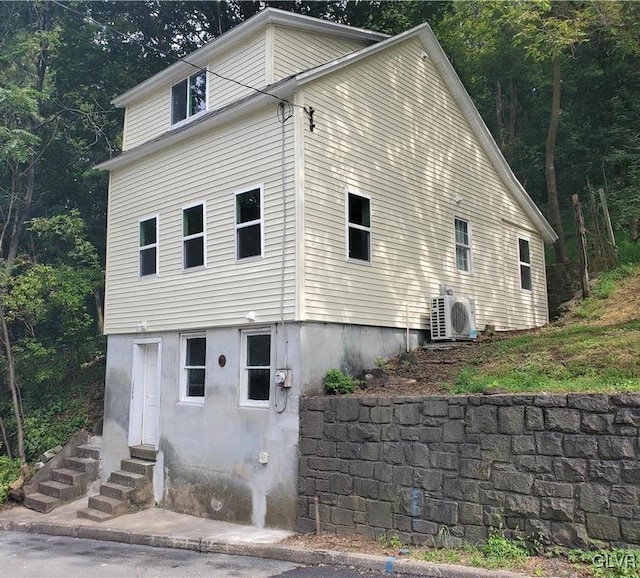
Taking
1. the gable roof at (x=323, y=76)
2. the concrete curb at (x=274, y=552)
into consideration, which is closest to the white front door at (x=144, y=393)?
the concrete curb at (x=274, y=552)

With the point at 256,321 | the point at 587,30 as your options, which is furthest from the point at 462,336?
the point at 587,30

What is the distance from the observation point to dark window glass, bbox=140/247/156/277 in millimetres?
11469

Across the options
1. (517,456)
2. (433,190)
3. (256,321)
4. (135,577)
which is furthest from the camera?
(433,190)

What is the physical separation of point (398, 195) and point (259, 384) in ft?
15.0

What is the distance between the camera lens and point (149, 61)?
1962 cm

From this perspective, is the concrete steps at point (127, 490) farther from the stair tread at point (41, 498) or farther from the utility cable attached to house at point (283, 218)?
the utility cable attached to house at point (283, 218)

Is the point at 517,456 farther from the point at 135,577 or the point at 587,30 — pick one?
the point at 587,30

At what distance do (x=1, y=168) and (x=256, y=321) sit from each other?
14.4 metres

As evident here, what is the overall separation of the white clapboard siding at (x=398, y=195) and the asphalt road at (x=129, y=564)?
138 inches

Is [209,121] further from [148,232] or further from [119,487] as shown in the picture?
[119,487]

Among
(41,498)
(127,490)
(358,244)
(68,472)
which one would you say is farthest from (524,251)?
(41,498)

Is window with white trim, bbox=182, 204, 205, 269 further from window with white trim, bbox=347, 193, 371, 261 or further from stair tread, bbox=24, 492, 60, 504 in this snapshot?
stair tread, bbox=24, 492, 60, 504

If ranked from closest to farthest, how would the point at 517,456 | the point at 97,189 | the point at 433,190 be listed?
the point at 517,456 < the point at 433,190 < the point at 97,189

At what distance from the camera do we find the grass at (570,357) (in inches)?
265
